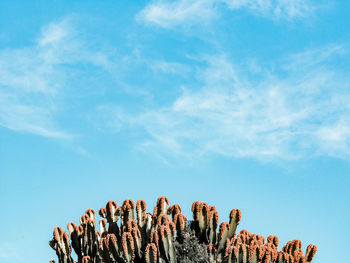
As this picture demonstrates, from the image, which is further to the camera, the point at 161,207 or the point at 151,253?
the point at 161,207

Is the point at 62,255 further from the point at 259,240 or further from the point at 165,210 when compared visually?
the point at 259,240

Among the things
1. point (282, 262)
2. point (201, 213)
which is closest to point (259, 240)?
point (282, 262)

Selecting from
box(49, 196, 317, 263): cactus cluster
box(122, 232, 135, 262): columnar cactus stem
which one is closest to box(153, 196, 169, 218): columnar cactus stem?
box(49, 196, 317, 263): cactus cluster

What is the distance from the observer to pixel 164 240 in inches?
391

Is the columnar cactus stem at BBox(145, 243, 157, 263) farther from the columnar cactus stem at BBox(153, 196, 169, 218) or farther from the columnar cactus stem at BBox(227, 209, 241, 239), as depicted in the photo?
the columnar cactus stem at BBox(227, 209, 241, 239)

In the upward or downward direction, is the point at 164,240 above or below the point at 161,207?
below

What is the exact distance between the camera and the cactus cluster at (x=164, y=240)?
10.1m

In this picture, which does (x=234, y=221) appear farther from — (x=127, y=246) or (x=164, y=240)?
(x=127, y=246)

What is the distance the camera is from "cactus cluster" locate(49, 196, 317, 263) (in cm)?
1012

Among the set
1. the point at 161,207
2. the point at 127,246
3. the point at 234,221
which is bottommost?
the point at 127,246

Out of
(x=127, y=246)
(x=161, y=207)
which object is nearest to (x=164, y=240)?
(x=127, y=246)

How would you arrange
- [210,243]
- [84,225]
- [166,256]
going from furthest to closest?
[84,225]
[210,243]
[166,256]

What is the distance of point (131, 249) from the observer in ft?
33.2

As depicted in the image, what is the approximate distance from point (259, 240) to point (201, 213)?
1.58 meters
